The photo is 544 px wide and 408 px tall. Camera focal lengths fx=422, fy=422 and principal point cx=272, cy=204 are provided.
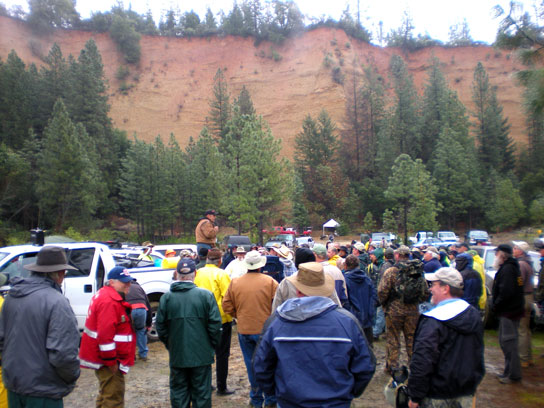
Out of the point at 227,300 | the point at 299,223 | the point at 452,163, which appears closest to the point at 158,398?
the point at 227,300

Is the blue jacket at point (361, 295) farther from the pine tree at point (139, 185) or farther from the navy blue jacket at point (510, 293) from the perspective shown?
the pine tree at point (139, 185)

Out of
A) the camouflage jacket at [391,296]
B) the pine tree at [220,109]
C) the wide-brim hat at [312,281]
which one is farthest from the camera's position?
the pine tree at [220,109]

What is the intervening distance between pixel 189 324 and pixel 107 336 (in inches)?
32.8

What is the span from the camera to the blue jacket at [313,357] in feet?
8.93

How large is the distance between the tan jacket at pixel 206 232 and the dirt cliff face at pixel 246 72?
5616 centimetres

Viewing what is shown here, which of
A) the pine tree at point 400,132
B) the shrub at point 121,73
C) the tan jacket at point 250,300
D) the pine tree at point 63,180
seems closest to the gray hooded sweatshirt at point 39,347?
the tan jacket at point 250,300

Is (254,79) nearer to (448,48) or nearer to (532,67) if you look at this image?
(448,48)

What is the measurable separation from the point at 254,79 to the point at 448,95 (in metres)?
33.7

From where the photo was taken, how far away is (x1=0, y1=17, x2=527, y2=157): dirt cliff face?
225 ft

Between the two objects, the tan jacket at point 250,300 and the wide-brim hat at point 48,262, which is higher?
the wide-brim hat at point 48,262

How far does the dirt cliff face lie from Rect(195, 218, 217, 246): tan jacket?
56163mm

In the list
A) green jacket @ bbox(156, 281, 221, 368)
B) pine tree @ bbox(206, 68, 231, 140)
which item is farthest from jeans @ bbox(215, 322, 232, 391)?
pine tree @ bbox(206, 68, 231, 140)

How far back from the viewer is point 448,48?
266 feet

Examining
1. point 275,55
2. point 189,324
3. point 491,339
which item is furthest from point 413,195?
point 275,55
